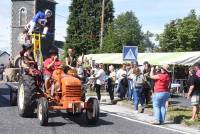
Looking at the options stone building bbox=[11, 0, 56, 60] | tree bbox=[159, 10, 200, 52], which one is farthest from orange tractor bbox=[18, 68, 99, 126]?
stone building bbox=[11, 0, 56, 60]

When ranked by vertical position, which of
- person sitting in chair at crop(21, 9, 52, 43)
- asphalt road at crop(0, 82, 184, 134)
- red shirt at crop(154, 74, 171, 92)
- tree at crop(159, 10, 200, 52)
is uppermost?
tree at crop(159, 10, 200, 52)

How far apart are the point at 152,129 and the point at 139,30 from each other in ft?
280

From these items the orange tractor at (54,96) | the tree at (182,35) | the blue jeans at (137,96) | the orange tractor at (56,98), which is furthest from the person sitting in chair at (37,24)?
the tree at (182,35)

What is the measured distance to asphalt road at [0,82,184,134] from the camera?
13.1m

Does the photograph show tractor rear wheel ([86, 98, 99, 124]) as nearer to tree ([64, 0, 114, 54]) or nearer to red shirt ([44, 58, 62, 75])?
red shirt ([44, 58, 62, 75])

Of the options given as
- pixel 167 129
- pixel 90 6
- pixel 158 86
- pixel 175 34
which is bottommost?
pixel 167 129

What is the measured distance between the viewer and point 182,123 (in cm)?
1571

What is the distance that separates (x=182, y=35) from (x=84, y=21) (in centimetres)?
3089

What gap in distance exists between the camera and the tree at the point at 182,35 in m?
49.6

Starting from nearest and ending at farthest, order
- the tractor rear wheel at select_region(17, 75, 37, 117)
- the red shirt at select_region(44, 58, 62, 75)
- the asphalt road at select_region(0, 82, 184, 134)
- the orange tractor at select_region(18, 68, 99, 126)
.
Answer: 1. the asphalt road at select_region(0, 82, 184, 134)
2. the orange tractor at select_region(18, 68, 99, 126)
3. the tractor rear wheel at select_region(17, 75, 37, 117)
4. the red shirt at select_region(44, 58, 62, 75)

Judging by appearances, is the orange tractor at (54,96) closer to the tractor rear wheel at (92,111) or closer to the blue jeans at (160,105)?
the tractor rear wheel at (92,111)

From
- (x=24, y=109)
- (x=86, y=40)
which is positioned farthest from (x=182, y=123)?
(x=86, y=40)

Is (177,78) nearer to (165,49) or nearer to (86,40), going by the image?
(165,49)

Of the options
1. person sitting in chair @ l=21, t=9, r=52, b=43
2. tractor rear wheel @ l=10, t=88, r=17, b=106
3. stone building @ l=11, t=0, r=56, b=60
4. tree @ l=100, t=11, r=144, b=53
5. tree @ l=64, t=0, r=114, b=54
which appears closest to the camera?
person sitting in chair @ l=21, t=9, r=52, b=43
